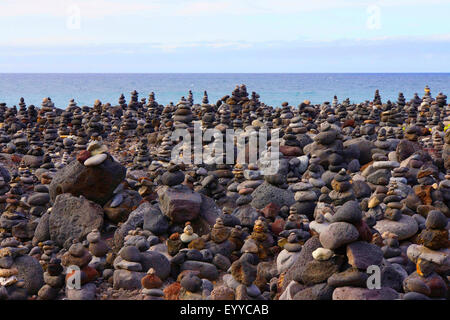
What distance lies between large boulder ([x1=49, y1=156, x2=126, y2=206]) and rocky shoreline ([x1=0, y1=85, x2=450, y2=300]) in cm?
2

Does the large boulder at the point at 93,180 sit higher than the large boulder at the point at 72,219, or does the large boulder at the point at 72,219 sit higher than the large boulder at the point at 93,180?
the large boulder at the point at 93,180

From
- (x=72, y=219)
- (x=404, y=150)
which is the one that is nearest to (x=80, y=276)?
(x=72, y=219)

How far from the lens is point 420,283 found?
5.99 metres

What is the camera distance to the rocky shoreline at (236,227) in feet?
20.6

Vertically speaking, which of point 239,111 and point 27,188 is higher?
point 239,111

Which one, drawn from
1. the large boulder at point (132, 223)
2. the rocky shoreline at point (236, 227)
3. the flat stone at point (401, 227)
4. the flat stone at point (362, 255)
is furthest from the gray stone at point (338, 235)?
the large boulder at point (132, 223)

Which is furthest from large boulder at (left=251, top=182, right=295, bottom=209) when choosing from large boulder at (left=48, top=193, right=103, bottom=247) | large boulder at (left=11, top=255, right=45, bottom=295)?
large boulder at (left=11, top=255, right=45, bottom=295)

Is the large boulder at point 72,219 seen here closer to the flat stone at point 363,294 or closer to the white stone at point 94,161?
the white stone at point 94,161

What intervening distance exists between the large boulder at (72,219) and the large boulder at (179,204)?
4.54ft

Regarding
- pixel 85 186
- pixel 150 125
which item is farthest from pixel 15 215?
pixel 150 125

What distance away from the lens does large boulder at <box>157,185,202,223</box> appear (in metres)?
9.31

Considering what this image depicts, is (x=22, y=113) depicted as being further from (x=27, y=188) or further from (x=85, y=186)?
(x=85, y=186)

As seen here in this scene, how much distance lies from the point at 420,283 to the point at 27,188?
1045 centimetres

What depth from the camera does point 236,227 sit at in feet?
29.1
